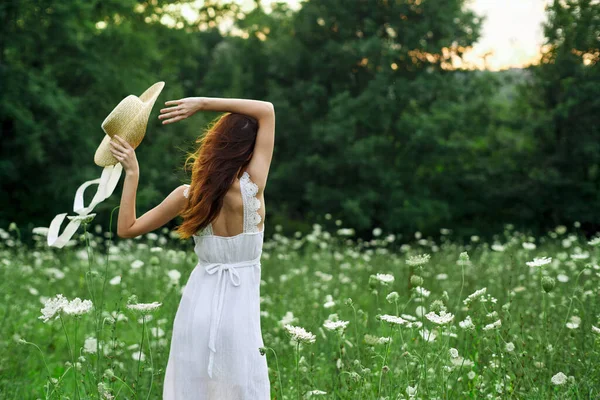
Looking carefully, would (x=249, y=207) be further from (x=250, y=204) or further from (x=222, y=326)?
(x=222, y=326)

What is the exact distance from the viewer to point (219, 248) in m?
2.97

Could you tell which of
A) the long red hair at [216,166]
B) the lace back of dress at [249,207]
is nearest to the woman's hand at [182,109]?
the long red hair at [216,166]

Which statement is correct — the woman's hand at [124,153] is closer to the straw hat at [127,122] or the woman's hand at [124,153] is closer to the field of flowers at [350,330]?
the straw hat at [127,122]

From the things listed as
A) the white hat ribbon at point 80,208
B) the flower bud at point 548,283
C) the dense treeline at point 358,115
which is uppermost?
the dense treeline at point 358,115

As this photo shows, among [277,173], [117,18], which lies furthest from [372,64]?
[117,18]

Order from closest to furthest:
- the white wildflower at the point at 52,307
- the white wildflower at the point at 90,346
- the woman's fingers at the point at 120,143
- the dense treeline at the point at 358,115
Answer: the white wildflower at the point at 52,307, the woman's fingers at the point at 120,143, the white wildflower at the point at 90,346, the dense treeline at the point at 358,115

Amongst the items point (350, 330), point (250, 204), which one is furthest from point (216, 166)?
point (350, 330)

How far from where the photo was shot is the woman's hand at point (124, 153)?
2.98 m

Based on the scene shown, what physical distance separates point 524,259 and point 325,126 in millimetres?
13888

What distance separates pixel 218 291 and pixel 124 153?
0.73 metres

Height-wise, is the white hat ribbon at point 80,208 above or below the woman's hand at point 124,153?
below

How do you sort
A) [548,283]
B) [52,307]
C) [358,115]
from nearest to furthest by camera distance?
[52,307], [548,283], [358,115]

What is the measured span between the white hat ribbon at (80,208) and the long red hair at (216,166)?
1.14ft

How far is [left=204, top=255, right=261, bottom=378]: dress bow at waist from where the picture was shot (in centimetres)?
289
